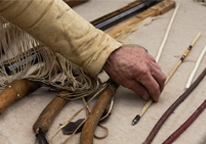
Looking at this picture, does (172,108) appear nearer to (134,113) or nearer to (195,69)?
(134,113)

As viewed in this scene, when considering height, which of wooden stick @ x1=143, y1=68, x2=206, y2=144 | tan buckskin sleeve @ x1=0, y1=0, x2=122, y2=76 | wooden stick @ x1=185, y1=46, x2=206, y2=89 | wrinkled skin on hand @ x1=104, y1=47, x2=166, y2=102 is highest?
tan buckskin sleeve @ x1=0, y1=0, x2=122, y2=76

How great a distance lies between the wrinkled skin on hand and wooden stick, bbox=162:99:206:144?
0.17 meters

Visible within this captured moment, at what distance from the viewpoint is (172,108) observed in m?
1.14

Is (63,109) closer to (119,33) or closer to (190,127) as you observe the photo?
(190,127)

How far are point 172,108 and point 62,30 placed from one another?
56cm

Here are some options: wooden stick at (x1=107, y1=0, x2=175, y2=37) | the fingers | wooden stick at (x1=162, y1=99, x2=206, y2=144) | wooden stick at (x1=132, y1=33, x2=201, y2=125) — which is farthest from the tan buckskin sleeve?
wooden stick at (x1=107, y1=0, x2=175, y2=37)

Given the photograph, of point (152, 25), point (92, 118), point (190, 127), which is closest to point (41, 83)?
point (92, 118)

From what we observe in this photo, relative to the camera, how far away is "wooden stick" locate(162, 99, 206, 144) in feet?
3.23

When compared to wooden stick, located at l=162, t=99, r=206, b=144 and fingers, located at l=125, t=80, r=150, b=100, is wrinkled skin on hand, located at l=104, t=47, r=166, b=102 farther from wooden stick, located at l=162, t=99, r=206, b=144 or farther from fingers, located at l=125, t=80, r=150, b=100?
wooden stick, located at l=162, t=99, r=206, b=144

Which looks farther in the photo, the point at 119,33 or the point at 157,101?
the point at 119,33

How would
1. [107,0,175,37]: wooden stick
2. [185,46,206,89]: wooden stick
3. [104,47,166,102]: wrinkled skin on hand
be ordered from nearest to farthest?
[104,47,166,102]: wrinkled skin on hand → [185,46,206,89]: wooden stick → [107,0,175,37]: wooden stick

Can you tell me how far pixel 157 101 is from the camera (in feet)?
4.00

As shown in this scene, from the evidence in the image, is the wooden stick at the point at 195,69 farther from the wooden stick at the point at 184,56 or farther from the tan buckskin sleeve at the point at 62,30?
the tan buckskin sleeve at the point at 62,30

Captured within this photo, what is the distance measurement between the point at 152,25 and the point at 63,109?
109 cm
